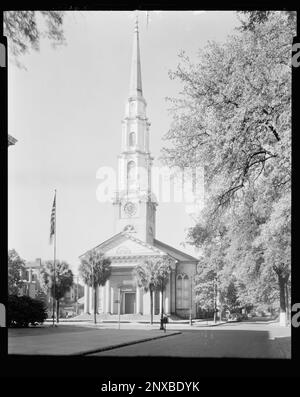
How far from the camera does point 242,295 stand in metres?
34.5

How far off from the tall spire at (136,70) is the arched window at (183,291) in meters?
35.7

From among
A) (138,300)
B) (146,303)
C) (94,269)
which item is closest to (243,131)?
(94,269)

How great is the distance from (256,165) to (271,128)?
993mm

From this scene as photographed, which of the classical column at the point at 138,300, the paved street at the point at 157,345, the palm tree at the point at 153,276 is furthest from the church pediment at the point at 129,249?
the paved street at the point at 157,345

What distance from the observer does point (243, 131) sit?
1080 cm

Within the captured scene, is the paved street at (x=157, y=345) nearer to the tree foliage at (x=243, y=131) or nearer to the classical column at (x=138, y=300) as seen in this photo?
the tree foliage at (x=243, y=131)

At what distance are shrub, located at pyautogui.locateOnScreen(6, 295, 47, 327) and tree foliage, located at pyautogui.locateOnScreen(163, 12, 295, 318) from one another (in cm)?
1490

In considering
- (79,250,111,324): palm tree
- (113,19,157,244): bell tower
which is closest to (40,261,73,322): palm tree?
(79,250,111,324): palm tree

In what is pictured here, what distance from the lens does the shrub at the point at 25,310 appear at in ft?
84.0

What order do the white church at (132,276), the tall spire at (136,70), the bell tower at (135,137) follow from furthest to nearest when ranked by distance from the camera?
the white church at (132,276) < the bell tower at (135,137) < the tall spire at (136,70)

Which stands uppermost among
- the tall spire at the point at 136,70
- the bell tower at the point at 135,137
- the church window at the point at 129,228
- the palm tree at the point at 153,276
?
the tall spire at the point at 136,70
